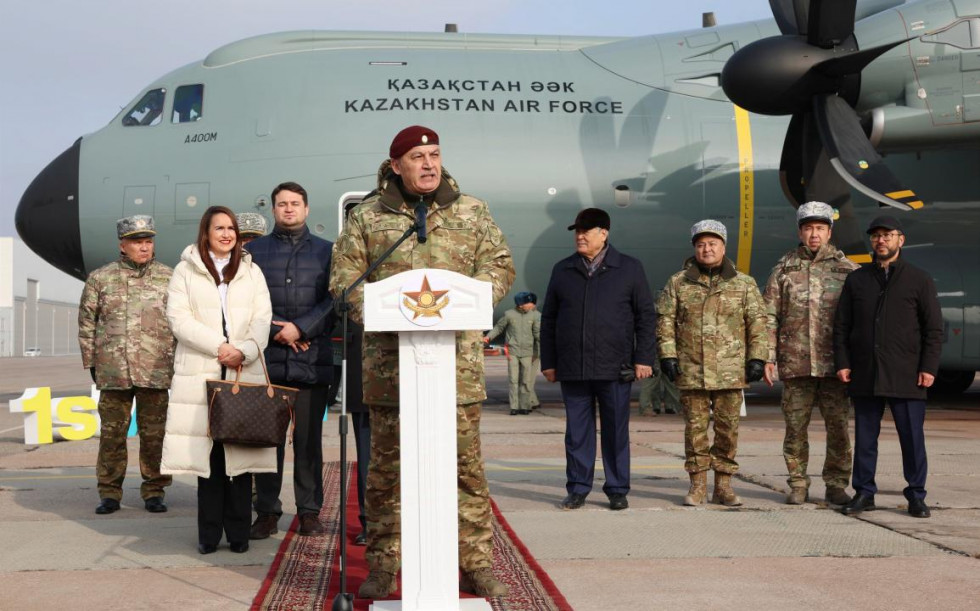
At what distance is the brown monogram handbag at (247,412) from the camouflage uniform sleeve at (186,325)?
0.19 m

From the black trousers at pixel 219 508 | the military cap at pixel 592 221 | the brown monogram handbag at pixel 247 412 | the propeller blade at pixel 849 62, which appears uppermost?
the propeller blade at pixel 849 62

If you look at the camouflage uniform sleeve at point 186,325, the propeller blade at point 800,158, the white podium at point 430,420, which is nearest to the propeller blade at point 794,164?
the propeller blade at point 800,158

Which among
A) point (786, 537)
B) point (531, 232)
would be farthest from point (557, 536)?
point (531, 232)

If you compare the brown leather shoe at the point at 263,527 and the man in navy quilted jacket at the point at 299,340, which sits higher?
the man in navy quilted jacket at the point at 299,340

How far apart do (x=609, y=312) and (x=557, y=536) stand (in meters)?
1.64

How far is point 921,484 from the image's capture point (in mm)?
6344

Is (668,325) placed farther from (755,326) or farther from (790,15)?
(790,15)

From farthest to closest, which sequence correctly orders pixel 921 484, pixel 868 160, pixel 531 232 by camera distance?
pixel 531 232
pixel 868 160
pixel 921 484

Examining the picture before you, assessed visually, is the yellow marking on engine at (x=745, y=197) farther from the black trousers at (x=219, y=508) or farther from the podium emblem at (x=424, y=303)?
the podium emblem at (x=424, y=303)

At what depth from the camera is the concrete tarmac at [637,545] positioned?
4.47 m

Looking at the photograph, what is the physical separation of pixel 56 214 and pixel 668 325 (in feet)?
28.2

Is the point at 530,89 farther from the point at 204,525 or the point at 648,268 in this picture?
the point at 204,525

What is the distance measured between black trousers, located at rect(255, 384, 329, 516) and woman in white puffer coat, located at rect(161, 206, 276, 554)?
28 centimetres

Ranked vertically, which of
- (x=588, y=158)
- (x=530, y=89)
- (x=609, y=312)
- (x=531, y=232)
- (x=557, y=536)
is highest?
(x=530, y=89)
